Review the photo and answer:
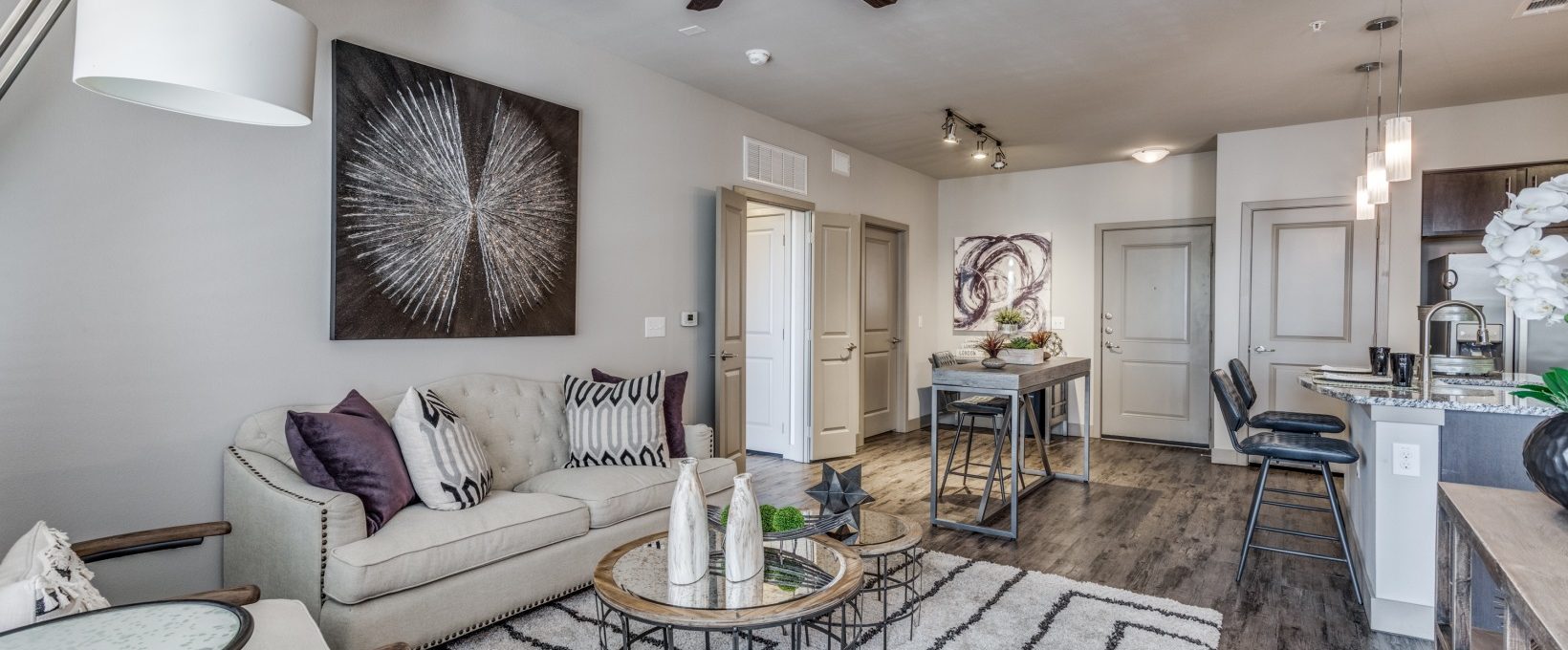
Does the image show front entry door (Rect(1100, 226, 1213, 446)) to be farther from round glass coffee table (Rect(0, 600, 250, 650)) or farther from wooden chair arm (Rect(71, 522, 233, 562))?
round glass coffee table (Rect(0, 600, 250, 650))

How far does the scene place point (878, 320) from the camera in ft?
21.7

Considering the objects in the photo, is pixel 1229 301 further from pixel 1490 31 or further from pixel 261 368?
pixel 261 368

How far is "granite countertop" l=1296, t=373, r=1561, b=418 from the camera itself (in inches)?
94.9

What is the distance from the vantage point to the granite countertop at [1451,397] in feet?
7.91

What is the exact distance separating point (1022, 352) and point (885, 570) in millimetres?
2115

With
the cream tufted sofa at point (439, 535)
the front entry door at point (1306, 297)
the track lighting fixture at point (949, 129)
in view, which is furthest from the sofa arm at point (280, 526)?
the front entry door at point (1306, 297)

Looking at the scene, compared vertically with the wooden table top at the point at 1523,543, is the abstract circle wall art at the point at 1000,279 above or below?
above

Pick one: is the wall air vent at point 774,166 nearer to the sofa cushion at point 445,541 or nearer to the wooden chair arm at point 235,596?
the sofa cushion at point 445,541

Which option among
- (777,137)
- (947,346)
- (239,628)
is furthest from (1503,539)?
(947,346)

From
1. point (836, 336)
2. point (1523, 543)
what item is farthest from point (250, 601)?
point (836, 336)

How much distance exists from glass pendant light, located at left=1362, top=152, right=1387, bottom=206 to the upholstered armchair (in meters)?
4.02

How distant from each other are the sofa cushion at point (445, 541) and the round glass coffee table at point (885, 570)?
3.49 ft

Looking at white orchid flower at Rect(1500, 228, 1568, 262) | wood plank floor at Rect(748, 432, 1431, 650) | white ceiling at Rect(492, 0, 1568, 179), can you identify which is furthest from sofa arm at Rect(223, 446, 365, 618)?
white orchid flower at Rect(1500, 228, 1568, 262)

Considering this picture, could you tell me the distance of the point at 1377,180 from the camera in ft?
10.8
